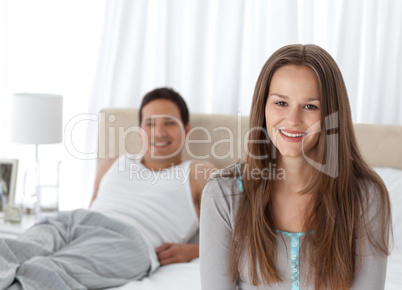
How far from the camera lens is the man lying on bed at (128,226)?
1.98 metres

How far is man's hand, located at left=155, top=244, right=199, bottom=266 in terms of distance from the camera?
2340mm

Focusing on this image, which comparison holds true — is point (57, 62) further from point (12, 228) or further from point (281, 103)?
point (281, 103)

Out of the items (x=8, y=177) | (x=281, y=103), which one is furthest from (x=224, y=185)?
(x=8, y=177)

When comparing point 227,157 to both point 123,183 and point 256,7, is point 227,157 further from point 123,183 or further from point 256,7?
point 256,7

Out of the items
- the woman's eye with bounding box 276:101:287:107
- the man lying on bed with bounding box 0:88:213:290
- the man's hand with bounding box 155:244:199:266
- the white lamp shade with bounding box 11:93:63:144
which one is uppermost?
the woman's eye with bounding box 276:101:287:107

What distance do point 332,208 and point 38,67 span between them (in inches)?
93.6

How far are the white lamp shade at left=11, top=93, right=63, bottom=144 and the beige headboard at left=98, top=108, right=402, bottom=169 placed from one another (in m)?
0.25

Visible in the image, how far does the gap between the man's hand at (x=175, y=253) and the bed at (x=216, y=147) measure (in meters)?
0.04

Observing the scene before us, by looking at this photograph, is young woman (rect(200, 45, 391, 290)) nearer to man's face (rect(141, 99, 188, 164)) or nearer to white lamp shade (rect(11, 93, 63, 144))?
man's face (rect(141, 99, 188, 164))

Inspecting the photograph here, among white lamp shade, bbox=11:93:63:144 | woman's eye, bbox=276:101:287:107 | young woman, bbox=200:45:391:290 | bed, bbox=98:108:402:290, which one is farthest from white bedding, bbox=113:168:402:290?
white lamp shade, bbox=11:93:63:144

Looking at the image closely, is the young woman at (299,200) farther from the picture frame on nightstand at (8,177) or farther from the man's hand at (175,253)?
the picture frame on nightstand at (8,177)

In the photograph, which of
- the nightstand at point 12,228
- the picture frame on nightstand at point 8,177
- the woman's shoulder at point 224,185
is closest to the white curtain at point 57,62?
the picture frame on nightstand at point 8,177

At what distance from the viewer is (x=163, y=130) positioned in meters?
2.68

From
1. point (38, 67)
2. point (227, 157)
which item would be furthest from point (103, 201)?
point (38, 67)
